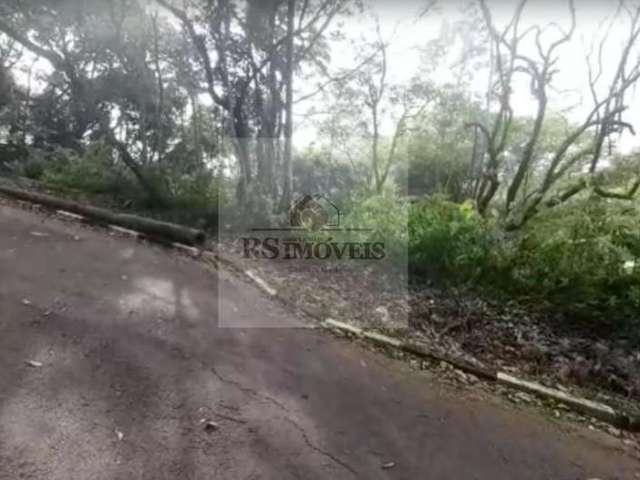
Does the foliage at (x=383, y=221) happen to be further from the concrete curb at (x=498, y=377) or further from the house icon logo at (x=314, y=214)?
the concrete curb at (x=498, y=377)

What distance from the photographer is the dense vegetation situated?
4938 mm

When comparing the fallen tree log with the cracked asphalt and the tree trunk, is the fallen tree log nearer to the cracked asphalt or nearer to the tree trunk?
the cracked asphalt

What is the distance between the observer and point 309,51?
29.5 feet

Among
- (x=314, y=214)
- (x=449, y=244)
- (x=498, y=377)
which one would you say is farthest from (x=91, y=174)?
(x=498, y=377)

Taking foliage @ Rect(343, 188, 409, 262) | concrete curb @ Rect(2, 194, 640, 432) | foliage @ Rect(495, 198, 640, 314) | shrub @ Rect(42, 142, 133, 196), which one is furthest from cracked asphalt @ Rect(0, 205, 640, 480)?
shrub @ Rect(42, 142, 133, 196)

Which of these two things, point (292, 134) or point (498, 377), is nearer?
point (498, 377)

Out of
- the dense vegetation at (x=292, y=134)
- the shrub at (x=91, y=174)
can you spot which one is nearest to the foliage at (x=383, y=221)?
the dense vegetation at (x=292, y=134)

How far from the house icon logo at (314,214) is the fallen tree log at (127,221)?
187 cm

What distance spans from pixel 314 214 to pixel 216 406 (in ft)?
16.2

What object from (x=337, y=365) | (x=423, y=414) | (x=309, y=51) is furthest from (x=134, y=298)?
(x=309, y=51)

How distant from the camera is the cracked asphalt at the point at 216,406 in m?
2.01

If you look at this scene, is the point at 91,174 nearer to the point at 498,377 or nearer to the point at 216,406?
the point at 216,406

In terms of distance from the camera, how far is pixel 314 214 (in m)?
7.12

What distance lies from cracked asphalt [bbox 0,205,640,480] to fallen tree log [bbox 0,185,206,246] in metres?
1.69
